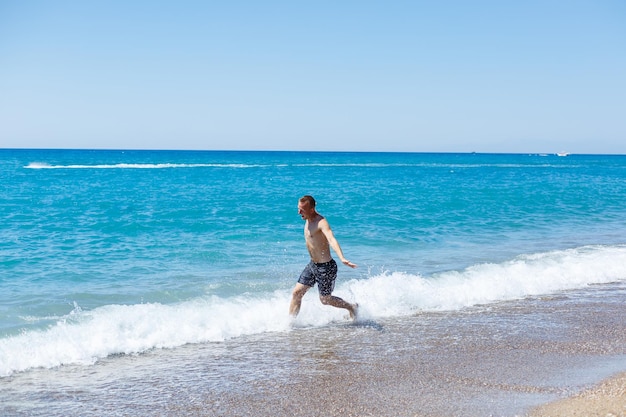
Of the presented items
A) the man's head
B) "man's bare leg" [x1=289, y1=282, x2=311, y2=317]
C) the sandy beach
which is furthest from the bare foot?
the sandy beach

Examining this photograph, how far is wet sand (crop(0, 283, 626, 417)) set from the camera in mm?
5059

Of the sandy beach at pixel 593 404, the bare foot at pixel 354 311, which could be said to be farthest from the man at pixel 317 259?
the sandy beach at pixel 593 404

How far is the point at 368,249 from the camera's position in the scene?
47.0ft

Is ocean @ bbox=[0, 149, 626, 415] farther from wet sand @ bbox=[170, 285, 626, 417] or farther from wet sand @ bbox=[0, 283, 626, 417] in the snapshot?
wet sand @ bbox=[170, 285, 626, 417]

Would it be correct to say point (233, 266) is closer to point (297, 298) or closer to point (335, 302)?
point (297, 298)

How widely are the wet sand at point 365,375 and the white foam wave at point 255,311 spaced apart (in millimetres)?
316

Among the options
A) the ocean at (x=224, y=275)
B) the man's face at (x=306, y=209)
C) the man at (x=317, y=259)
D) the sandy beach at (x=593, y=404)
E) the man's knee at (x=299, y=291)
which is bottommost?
the ocean at (x=224, y=275)

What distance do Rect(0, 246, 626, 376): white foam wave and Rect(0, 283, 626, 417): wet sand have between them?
316mm

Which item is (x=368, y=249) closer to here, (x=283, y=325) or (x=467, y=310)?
(x=467, y=310)

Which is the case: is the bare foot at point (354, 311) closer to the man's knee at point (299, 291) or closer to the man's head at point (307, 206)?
the man's knee at point (299, 291)

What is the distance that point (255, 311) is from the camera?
835cm

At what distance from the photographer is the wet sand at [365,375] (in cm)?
506

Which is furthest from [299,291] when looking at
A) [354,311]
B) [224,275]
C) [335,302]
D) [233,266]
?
[233,266]

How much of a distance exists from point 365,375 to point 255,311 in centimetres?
283
